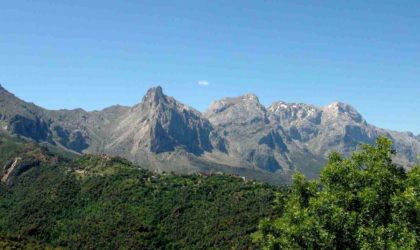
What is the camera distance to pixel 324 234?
131ft

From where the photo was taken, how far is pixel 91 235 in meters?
196

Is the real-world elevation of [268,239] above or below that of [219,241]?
above

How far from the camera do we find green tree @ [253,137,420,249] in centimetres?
3938

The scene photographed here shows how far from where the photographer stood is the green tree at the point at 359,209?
39.4 metres

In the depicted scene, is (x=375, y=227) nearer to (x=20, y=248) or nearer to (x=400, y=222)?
(x=400, y=222)

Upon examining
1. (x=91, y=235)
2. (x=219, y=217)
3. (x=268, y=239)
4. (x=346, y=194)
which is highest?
(x=346, y=194)

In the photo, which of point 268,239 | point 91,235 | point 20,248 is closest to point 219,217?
point 91,235

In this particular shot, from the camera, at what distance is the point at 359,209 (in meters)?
42.6

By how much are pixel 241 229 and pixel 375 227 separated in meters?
144

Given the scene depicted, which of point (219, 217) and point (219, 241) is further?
point (219, 217)

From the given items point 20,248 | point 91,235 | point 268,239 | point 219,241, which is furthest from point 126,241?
point 268,239

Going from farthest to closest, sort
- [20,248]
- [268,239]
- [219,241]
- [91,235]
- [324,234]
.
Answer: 1. [91,235]
2. [219,241]
3. [20,248]
4. [268,239]
5. [324,234]

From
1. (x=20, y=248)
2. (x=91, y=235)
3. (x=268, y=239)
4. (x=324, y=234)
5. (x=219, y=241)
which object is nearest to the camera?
(x=324, y=234)

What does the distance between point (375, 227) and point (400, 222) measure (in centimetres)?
226
